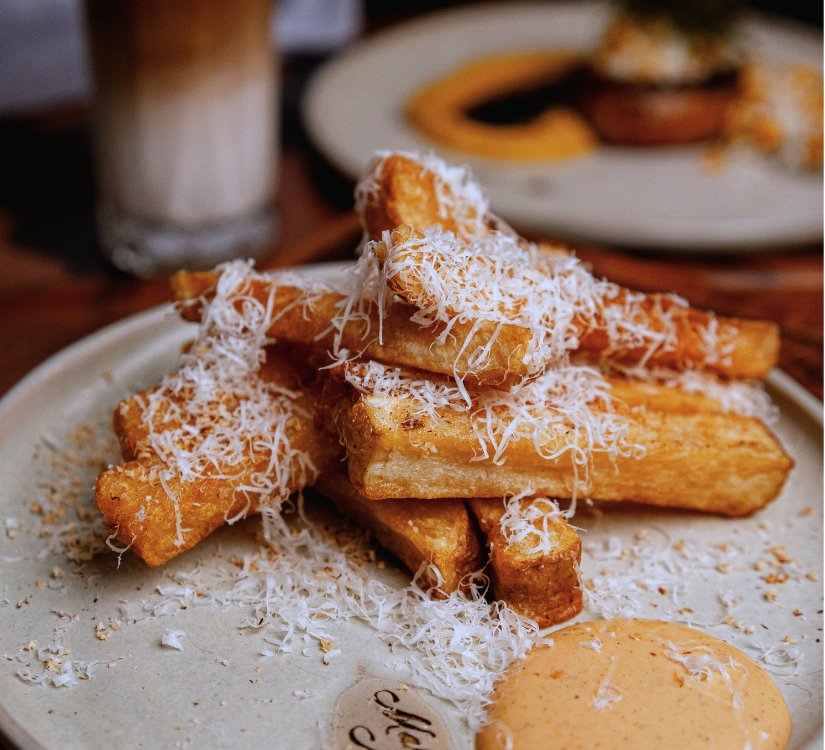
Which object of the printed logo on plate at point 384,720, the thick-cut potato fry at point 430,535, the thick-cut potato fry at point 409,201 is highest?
the thick-cut potato fry at point 409,201

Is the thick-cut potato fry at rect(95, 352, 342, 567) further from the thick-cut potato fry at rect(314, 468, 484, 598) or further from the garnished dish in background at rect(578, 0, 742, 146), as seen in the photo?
the garnished dish in background at rect(578, 0, 742, 146)

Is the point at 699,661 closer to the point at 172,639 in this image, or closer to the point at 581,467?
the point at 581,467

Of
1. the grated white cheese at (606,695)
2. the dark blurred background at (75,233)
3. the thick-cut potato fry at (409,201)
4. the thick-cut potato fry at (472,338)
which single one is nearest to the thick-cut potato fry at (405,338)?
the thick-cut potato fry at (472,338)

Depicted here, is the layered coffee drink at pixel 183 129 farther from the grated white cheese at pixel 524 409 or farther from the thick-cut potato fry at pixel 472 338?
the grated white cheese at pixel 524 409

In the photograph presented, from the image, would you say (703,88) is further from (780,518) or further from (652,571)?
(652,571)

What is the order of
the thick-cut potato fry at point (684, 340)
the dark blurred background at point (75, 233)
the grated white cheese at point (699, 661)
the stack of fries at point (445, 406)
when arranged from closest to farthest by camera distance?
the grated white cheese at point (699, 661) → the stack of fries at point (445, 406) → the thick-cut potato fry at point (684, 340) → the dark blurred background at point (75, 233)
